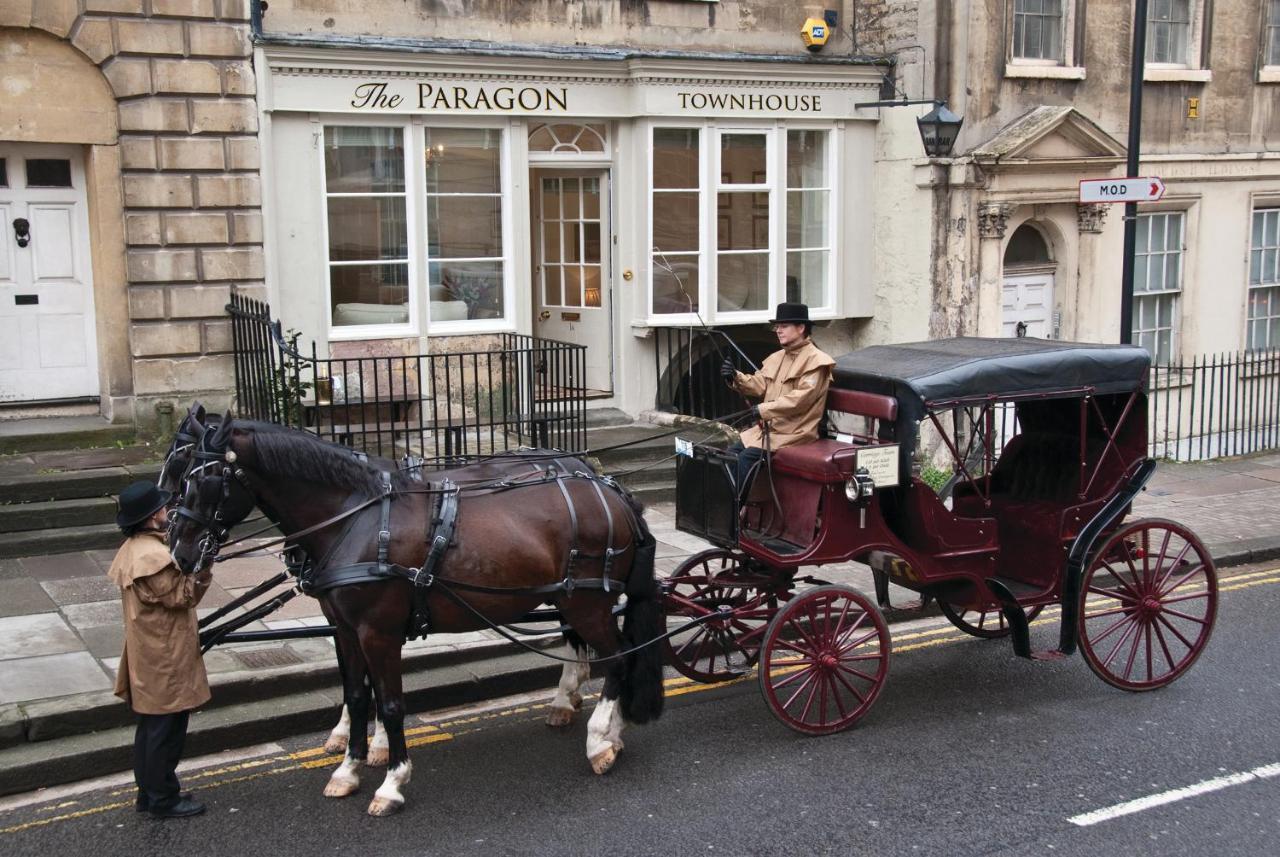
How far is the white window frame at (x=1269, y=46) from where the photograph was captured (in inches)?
687

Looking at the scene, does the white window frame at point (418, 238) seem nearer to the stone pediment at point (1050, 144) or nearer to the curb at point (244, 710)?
the stone pediment at point (1050, 144)

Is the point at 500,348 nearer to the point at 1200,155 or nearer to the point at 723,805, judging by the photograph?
the point at 723,805

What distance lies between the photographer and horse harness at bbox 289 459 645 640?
632cm

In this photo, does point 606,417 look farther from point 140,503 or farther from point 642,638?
point 140,503

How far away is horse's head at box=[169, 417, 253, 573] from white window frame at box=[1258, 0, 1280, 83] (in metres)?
16.0

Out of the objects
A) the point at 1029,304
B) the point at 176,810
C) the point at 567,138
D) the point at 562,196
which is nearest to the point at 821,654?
the point at 176,810

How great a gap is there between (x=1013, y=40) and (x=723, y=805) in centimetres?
1153

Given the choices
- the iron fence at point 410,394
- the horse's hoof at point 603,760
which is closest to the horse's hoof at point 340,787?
the horse's hoof at point 603,760

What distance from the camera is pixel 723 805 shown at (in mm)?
6516

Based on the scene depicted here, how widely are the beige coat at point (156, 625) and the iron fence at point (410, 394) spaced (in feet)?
15.9

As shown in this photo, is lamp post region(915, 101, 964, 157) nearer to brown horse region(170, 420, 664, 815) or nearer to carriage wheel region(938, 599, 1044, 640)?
carriage wheel region(938, 599, 1044, 640)

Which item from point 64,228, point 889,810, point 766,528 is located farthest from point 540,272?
point 889,810

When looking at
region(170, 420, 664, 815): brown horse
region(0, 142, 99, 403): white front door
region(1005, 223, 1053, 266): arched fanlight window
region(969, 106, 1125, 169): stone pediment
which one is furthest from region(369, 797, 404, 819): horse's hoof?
region(1005, 223, 1053, 266): arched fanlight window

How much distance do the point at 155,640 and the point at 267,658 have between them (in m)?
2.11
